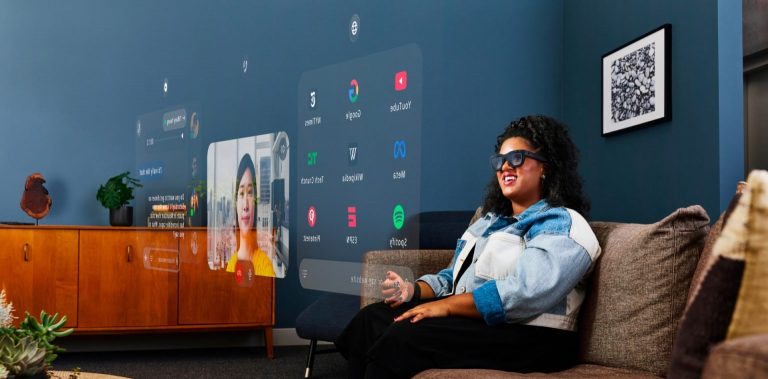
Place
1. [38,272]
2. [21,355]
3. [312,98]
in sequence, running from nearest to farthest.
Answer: [21,355], [312,98], [38,272]

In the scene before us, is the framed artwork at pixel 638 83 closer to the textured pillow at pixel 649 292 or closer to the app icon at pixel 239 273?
the textured pillow at pixel 649 292

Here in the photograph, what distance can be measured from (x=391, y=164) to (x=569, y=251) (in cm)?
64

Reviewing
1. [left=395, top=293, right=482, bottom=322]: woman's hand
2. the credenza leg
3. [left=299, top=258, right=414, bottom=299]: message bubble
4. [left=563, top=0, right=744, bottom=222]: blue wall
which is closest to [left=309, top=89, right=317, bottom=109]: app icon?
[left=299, top=258, right=414, bottom=299]: message bubble

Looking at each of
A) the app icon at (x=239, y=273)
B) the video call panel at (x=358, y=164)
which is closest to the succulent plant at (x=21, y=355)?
the video call panel at (x=358, y=164)

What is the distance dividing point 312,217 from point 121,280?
1558mm

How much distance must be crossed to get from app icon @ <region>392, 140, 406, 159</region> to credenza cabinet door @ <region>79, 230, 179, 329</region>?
5.69 ft

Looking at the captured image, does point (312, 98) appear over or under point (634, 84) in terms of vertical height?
under

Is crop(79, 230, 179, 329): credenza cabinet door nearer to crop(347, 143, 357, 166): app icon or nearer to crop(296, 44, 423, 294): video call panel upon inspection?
crop(296, 44, 423, 294): video call panel

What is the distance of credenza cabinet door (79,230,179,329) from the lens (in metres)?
3.56

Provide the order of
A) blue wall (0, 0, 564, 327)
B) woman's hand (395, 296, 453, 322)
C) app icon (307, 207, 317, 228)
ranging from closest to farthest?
woman's hand (395, 296, 453, 322) < app icon (307, 207, 317, 228) < blue wall (0, 0, 564, 327)

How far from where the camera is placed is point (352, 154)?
7.59 feet

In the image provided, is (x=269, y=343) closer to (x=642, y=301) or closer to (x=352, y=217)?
(x=352, y=217)

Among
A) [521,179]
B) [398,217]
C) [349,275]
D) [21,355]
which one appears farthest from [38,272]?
[521,179]

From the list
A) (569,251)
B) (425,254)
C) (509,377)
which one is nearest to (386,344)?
(509,377)
